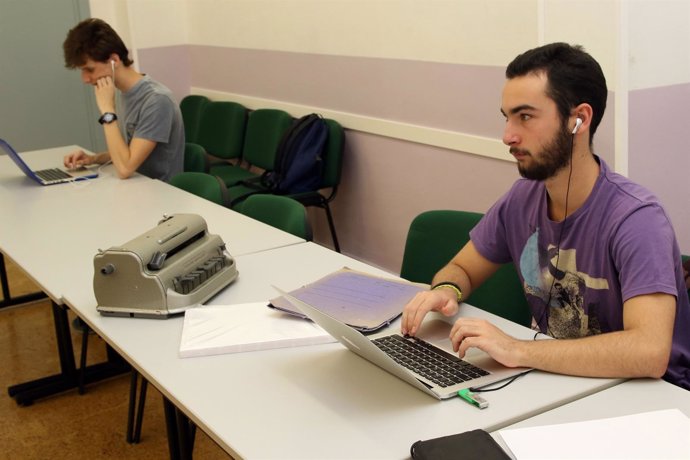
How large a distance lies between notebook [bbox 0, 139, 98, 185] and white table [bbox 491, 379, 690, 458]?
2704mm

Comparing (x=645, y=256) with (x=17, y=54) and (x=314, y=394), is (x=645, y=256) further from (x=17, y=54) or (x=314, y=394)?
(x=17, y=54)

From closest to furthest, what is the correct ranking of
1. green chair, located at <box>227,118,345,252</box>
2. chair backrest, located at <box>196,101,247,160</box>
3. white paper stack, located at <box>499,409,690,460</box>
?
1. white paper stack, located at <box>499,409,690,460</box>
2. green chair, located at <box>227,118,345,252</box>
3. chair backrest, located at <box>196,101,247,160</box>

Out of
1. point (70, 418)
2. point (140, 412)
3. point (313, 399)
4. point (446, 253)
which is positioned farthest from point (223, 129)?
point (313, 399)

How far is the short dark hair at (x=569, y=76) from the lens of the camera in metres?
1.73

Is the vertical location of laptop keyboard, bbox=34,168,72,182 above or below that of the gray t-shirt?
below

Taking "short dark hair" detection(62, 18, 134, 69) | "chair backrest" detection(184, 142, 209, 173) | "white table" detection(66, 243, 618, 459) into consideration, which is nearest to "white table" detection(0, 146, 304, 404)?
"chair backrest" detection(184, 142, 209, 173)

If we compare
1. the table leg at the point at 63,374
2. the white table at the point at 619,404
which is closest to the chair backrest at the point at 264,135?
the table leg at the point at 63,374

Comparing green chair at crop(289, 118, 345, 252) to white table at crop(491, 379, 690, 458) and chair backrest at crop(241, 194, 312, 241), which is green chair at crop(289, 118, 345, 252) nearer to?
chair backrest at crop(241, 194, 312, 241)

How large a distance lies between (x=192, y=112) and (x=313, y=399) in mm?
4186

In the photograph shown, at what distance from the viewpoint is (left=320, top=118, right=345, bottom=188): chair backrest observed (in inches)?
166

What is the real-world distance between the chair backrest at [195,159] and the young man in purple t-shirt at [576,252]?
90.4 inches

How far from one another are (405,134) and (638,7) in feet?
4.85

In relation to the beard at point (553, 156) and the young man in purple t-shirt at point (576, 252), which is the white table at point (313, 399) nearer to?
the young man in purple t-shirt at point (576, 252)

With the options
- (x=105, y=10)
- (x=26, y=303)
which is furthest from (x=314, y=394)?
(x=105, y=10)
